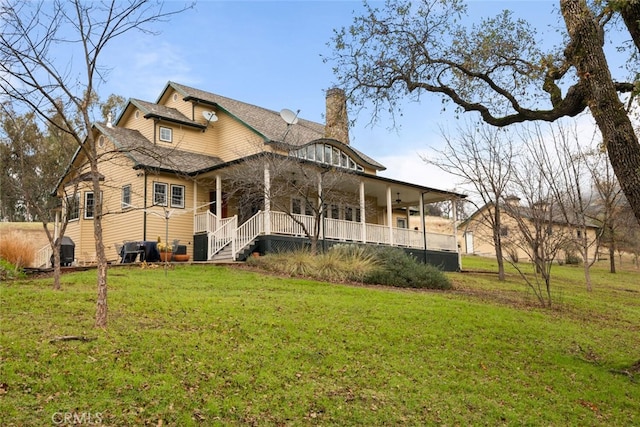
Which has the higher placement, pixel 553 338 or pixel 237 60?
pixel 237 60

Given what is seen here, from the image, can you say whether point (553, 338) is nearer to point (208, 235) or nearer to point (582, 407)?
point (582, 407)

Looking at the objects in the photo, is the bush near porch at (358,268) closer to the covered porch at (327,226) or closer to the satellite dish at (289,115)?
the covered porch at (327,226)

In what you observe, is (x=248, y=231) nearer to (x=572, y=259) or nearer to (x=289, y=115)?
(x=289, y=115)

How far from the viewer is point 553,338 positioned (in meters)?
10.5

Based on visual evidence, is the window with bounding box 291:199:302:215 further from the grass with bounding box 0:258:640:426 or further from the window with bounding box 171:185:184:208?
the grass with bounding box 0:258:640:426

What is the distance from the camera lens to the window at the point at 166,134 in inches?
917

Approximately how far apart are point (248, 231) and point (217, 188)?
7.08 feet

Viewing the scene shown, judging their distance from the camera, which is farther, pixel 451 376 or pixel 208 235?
pixel 208 235

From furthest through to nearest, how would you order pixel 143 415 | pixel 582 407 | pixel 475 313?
pixel 475 313 < pixel 582 407 < pixel 143 415

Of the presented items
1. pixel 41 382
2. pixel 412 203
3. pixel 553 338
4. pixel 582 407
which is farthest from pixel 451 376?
pixel 412 203

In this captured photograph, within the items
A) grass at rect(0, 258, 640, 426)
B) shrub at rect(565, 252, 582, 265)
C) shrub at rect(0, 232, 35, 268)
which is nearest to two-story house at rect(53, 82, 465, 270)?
shrub at rect(0, 232, 35, 268)

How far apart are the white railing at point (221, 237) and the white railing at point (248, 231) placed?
0.38 metres

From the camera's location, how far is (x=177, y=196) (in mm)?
21109

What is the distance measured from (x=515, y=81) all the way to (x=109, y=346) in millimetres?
9126
